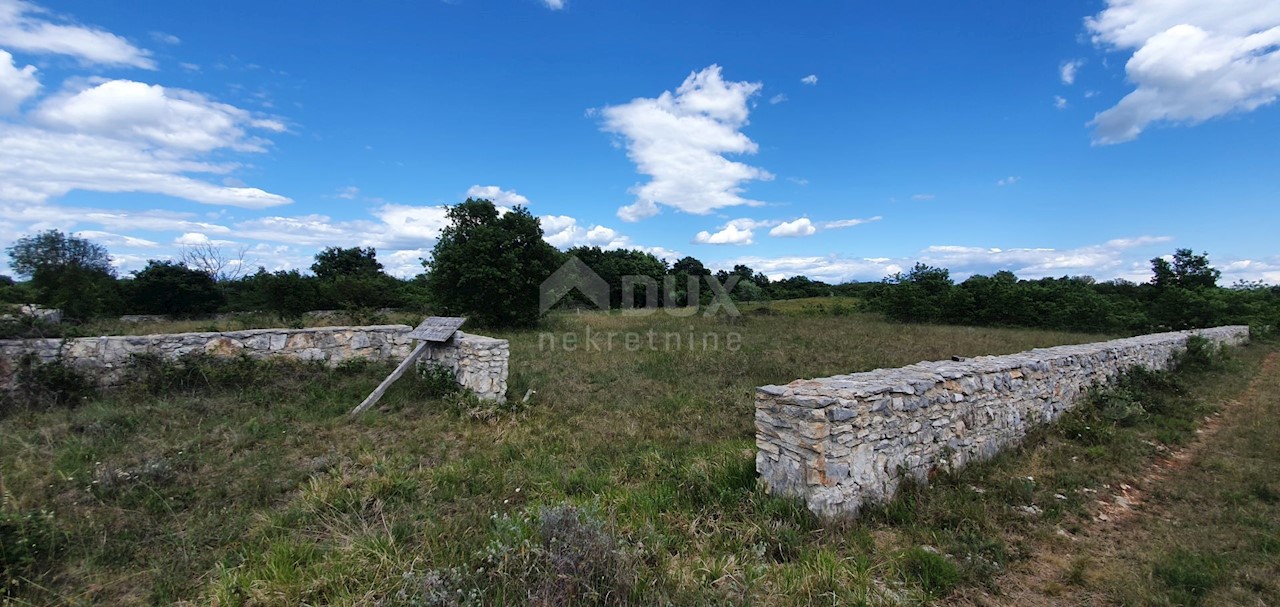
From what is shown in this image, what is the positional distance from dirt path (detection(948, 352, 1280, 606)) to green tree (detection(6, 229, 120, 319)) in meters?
18.8

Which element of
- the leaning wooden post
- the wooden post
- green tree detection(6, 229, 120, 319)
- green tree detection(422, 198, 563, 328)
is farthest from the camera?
green tree detection(422, 198, 563, 328)

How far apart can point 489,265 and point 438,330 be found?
9051 millimetres

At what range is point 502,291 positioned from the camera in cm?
1605

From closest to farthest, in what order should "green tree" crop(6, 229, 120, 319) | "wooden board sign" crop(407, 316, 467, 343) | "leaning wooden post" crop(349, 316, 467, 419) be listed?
"leaning wooden post" crop(349, 316, 467, 419) → "wooden board sign" crop(407, 316, 467, 343) → "green tree" crop(6, 229, 120, 319)

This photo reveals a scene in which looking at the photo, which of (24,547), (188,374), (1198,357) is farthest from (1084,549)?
(1198,357)

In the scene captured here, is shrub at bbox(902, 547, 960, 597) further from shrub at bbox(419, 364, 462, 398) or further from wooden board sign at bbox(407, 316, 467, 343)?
wooden board sign at bbox(407, 316, 467, 343)

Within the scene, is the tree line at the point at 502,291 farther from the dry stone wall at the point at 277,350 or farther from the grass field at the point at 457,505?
the grass field at the point at 457,505

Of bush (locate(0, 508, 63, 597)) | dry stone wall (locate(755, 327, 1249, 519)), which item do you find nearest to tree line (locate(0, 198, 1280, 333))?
bush (locate(0, 508, 63, 597))

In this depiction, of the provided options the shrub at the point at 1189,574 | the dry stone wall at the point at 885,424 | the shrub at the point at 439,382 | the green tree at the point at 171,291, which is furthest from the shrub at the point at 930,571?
the green tree at the point at 171,291

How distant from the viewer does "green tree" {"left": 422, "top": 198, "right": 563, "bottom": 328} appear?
16234 mm

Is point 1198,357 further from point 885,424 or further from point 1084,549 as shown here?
point 885,424

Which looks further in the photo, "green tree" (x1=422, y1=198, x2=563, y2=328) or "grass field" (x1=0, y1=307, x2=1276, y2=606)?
"green tree" (x1=422, y1=198, x2=563, y2=328)

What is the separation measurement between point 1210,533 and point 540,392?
24.9 ft

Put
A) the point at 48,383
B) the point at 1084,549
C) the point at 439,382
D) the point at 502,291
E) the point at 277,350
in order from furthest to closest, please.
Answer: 1. the point at 502,291
2. the point at 277,350
3. the point at 439,382
4. the point at 48,383
5. the point at 1084,549
